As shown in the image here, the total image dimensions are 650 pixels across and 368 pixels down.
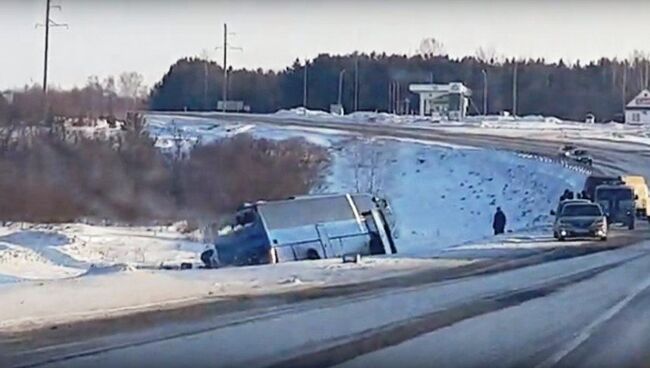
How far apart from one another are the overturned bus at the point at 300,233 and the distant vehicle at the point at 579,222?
817cm

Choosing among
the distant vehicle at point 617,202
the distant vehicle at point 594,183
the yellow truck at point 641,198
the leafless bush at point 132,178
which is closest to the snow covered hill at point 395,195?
the leafless bush at point 132,178

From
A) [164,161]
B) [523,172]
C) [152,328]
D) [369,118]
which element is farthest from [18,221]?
[369,118]

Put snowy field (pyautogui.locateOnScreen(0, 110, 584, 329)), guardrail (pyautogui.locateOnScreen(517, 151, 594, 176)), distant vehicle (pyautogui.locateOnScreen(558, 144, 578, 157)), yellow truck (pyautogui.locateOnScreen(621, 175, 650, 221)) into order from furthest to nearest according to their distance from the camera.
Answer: distant vehicle (pyautogui.locateOnScreen(558, 144, 578, 157))
guardrail (pyautogui.locateOnScreen(517, 151, 594, 176))
yellow truck (pyautogui.locateOnScreen(621, 175, 650, 221))
snowy field (pyautogui.locateOnScreen(0, 110, 584, 329))

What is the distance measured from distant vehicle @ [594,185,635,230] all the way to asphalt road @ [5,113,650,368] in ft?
85.1

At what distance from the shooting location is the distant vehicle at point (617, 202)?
174 feet

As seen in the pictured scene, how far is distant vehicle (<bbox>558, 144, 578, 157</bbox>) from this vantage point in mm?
80356

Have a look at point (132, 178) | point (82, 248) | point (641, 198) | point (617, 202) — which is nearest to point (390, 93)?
point (132, 178)

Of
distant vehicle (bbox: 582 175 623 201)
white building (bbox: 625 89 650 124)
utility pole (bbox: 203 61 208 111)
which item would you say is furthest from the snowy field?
white building (bbox: 625 89 650 124)

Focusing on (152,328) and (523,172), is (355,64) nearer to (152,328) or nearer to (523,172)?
(523,172)

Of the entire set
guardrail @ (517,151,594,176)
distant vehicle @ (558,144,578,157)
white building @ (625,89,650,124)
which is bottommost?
guardrail @ (517,151,594,176)

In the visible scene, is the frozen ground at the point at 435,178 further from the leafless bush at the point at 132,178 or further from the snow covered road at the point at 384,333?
the snow covered road at the point at 384,333

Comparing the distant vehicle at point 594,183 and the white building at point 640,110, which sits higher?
the white building at point 640,110

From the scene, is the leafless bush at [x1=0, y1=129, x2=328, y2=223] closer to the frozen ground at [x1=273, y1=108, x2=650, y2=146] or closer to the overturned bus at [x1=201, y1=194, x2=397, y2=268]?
the overturned bus at [x1=201, y1=194, x2=397, y2=268]

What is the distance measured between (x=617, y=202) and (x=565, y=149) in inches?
1168
